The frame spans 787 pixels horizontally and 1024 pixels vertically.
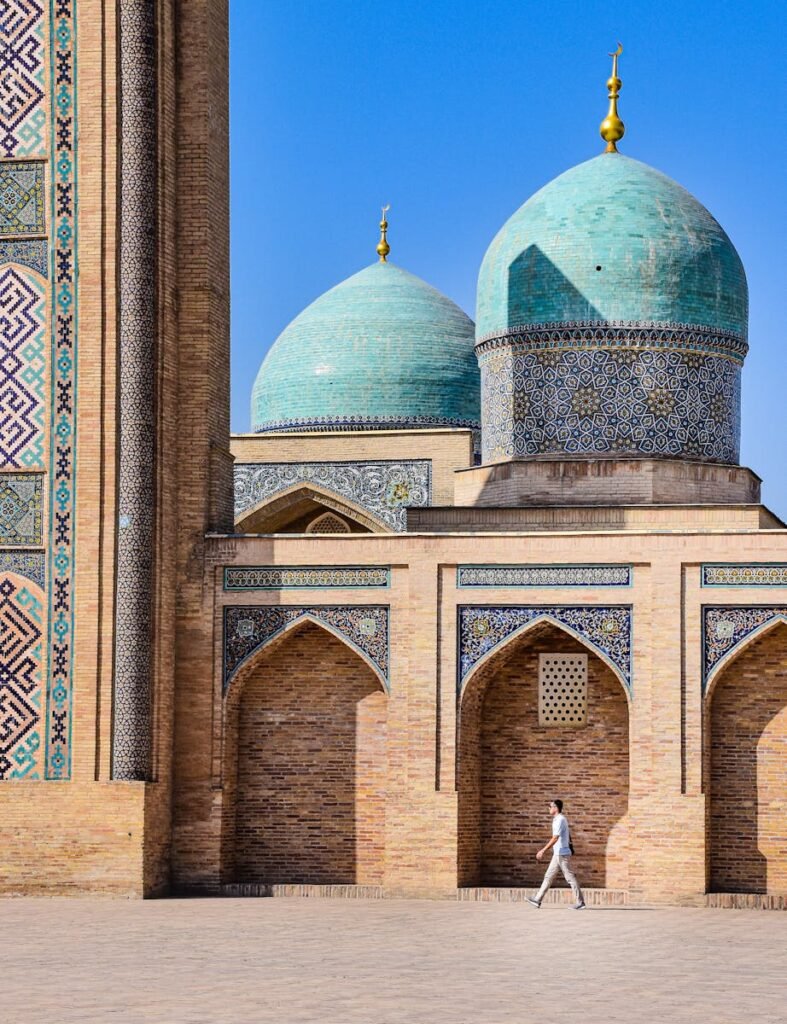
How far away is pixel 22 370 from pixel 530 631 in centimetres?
418

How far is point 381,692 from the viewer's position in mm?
14398

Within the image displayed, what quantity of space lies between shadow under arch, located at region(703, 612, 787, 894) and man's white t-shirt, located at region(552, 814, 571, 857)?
1509mm

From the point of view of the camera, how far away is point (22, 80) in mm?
14312

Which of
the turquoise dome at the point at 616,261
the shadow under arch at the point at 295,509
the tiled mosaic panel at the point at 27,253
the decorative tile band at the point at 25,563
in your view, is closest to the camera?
the decorative tile band at the point at 25,563

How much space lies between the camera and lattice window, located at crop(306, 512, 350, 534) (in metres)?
20.2

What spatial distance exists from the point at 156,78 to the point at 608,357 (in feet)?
16.2

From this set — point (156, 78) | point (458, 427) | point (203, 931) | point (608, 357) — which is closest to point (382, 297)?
point (458, 427)

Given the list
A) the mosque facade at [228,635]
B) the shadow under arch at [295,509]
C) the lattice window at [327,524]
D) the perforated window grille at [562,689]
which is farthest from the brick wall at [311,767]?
the lattice window at [327,524]

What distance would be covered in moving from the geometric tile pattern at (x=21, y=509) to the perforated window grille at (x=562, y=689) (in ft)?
12.6

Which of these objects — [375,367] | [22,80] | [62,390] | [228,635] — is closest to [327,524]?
[375,367]

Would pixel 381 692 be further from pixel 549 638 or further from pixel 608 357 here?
pixel 608 357

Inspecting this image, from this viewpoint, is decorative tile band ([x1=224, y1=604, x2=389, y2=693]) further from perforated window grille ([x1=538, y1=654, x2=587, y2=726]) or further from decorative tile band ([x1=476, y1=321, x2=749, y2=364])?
decorative tile band ([x1=476, y1=321, x2=749, y2=364])

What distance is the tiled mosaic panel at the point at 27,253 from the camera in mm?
14172

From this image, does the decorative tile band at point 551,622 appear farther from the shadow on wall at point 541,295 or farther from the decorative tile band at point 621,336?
the shadow on wall at point 541,295
